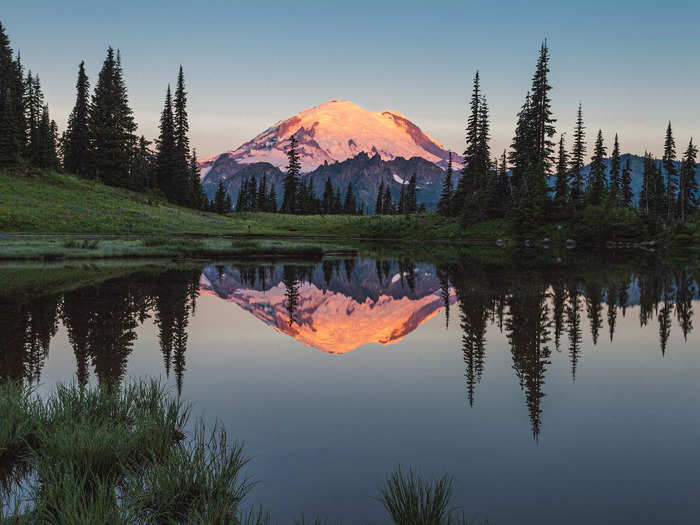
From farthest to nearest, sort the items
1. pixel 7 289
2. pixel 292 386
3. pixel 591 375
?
pixel 7 289, pixel 591 375, pixel 292 386

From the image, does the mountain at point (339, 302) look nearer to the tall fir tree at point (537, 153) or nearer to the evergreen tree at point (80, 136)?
the tall fir tree at point (537, 153)

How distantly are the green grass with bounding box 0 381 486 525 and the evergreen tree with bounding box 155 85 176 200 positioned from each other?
96.5 meters

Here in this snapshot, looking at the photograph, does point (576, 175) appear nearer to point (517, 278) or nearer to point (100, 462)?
point (517, 278)

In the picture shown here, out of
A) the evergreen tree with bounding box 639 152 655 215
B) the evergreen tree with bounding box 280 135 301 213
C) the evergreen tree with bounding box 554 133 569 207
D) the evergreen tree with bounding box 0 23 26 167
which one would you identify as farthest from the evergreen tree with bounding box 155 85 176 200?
the evergreen tree with bounding box 639 152 655 215

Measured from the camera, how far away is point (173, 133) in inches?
3964

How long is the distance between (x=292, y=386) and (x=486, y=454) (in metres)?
4.34

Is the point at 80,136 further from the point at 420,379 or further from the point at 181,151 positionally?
the point at 420,379

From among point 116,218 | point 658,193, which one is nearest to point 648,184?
point 658,193

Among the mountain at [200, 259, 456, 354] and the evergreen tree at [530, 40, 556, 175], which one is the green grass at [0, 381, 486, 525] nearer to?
the mountain at [200, 259, 456, 354]

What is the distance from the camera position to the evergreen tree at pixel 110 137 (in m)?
89.5

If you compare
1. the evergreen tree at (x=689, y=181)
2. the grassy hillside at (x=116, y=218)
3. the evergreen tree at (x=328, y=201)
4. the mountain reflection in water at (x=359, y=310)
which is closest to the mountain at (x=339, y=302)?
the mountain reflection in water at (x=359, y=310)

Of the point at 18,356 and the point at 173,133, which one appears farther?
the point at 173,133

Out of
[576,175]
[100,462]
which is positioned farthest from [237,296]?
[576,175]

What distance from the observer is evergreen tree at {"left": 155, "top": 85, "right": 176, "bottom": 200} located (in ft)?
323
